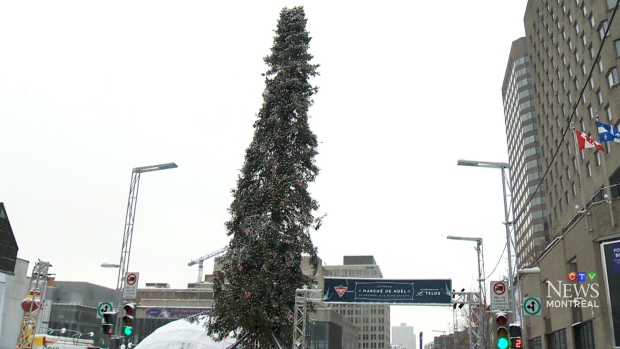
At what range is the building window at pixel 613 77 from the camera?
41425 mm

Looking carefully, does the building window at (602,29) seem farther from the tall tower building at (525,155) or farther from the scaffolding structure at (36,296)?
the tall tower building at (525,155)

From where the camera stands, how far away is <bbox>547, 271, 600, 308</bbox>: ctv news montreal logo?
33562 mm

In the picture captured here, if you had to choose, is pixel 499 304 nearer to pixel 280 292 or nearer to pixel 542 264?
pixel 280 292

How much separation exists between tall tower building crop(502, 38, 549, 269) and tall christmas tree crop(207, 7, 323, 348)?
78.8 m

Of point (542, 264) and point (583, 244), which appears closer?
point (583, 244)

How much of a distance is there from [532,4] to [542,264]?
4032 cm

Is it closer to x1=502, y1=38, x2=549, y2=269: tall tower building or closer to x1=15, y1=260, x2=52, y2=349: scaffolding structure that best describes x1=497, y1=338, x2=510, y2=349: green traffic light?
x1=15, y1=260, x2=52, y2=349: scaffolding structure

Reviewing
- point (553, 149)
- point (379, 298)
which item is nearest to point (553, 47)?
point (553, 149)

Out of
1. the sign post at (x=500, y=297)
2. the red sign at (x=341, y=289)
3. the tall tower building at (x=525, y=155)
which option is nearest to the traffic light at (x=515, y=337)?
the sign post at (x=500, y=297)

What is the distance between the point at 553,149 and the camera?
209 ft

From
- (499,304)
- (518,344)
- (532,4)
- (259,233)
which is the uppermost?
(532,4)

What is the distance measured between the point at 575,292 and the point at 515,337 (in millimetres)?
23559

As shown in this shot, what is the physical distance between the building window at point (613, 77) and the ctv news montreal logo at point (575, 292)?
1453 cm

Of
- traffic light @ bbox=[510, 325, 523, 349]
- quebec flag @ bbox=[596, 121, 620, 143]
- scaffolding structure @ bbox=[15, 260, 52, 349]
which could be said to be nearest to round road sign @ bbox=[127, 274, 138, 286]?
scaffolding structure @ bbox=[15, 260, 52, 349]
